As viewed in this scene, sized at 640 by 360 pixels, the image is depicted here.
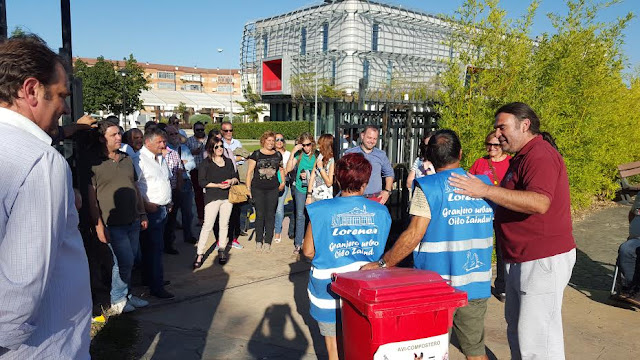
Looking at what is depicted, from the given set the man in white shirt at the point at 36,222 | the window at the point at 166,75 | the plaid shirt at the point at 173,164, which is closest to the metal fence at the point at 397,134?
the plaid shirt at the point at 173,164

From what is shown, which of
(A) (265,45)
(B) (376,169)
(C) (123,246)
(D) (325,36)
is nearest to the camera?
(C) (123,246)

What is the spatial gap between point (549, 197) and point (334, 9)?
47879mm

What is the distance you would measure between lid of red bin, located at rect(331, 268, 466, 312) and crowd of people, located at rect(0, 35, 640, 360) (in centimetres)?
53

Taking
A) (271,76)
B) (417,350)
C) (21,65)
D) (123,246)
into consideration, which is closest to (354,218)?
(417,350)

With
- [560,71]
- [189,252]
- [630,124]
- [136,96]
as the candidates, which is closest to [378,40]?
[136,96]

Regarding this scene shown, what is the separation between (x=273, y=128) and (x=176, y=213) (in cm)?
3672

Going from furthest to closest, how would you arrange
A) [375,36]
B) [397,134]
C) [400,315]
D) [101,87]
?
[375,36] < [101,87] < [397,134] < [400,315]

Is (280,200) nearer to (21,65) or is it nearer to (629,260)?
(629,260)

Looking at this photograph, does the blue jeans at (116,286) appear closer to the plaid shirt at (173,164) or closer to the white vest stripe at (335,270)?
the plaid shirt at (173,164)

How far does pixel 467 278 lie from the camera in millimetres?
3039

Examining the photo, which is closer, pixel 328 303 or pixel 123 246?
pixel 328 303

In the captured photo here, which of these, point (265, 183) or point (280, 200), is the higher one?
point (265, 183)

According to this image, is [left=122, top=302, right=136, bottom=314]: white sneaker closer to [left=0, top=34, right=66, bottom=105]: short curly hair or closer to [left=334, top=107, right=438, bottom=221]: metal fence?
[left=334, top=107, right=438, bottom=221]: metal fence

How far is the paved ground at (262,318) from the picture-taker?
13.3ft
